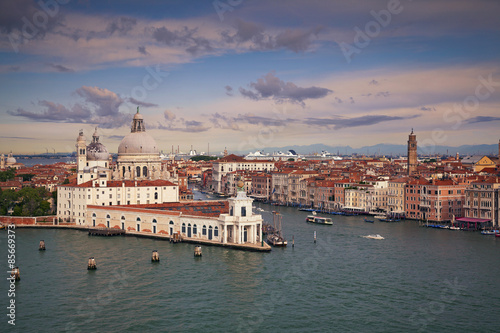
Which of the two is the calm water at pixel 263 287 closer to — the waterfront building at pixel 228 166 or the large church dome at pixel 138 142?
the large church dome at pixel 138 142

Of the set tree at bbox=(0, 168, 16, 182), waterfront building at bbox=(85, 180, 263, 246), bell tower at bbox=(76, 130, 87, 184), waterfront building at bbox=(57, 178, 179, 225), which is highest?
bell tower at bbox=(76, 130, 87, 184)

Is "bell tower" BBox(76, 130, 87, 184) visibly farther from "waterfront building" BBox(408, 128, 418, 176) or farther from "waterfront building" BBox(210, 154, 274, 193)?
"waterfront building" BBox(408, 128, 418, 176)

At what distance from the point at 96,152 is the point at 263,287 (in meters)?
27.3

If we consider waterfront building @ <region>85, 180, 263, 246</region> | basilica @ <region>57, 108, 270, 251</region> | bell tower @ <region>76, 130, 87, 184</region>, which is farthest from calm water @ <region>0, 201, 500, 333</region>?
bell tower @ <region>76, 130, 87, 184</region>

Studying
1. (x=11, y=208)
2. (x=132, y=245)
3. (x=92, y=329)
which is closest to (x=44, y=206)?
(x=11, y=208)

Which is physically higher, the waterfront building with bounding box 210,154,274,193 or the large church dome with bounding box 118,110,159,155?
the large church dome with bounding box 118,110,159,155

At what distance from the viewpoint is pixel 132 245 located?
2462 cm

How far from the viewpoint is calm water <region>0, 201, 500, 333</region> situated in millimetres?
14172

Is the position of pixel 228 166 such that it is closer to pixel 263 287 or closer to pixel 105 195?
pixel 105 195

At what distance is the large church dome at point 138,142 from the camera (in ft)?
132

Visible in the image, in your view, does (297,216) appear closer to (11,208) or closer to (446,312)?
(11,208)

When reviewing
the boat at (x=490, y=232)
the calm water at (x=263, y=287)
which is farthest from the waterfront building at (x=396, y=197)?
the calm water at (x=263, y=287)

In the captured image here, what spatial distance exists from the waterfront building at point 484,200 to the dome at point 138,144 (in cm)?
2209

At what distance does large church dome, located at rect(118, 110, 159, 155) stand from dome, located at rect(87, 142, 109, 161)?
185cm
